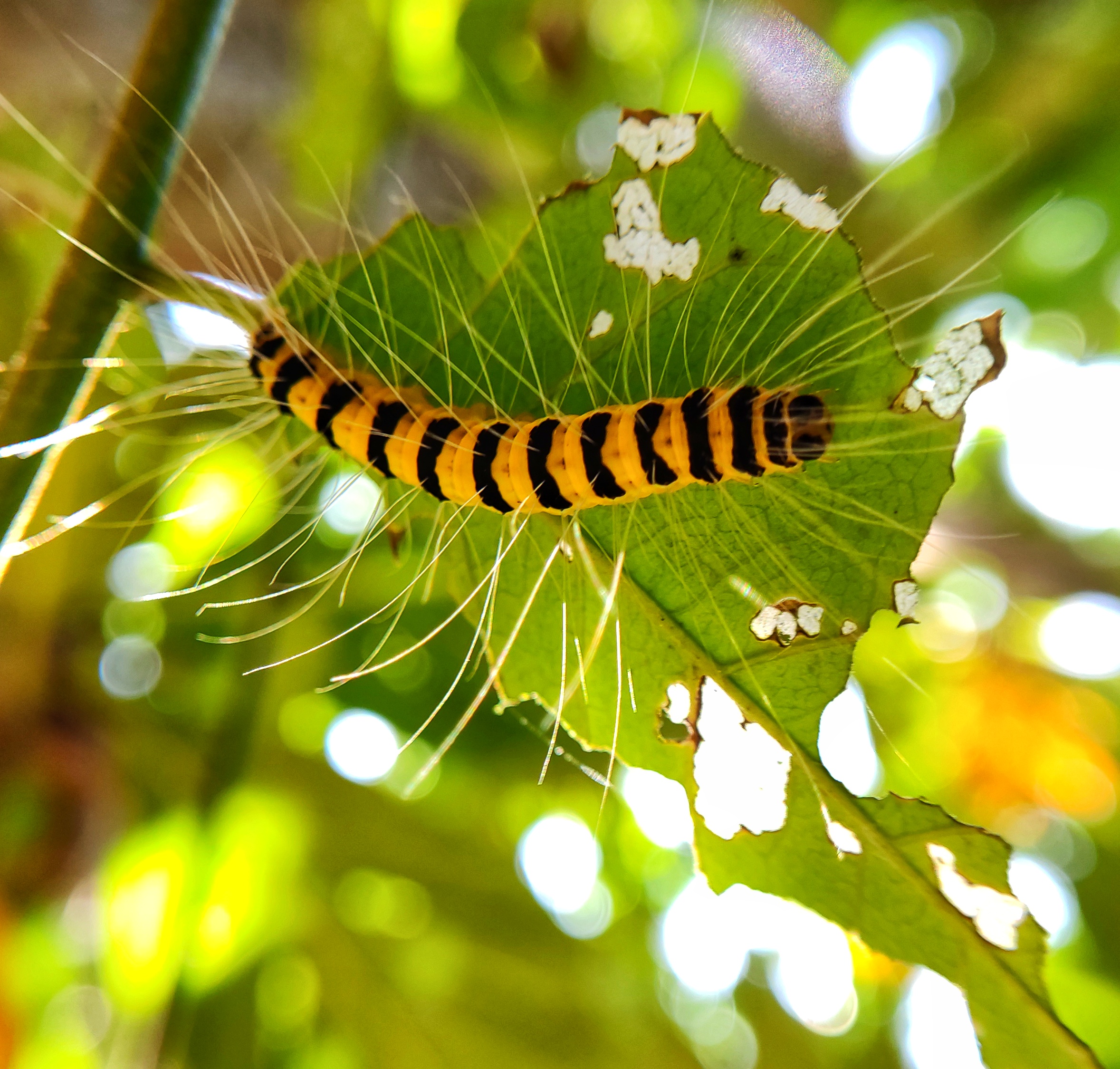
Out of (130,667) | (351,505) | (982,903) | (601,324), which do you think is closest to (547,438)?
(601,324)

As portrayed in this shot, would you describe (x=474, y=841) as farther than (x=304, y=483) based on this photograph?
Yes

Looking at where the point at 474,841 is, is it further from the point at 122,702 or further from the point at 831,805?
the point at 831,805

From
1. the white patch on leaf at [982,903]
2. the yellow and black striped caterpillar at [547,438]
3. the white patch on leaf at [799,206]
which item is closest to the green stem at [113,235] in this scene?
the yellow and black striped caterpillar at [547,438]

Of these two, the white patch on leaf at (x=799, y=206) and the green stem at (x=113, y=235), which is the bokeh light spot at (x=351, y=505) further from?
the white patch on leaf at (x=799, y=206)

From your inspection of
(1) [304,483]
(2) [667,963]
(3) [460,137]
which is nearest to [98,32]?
(3) [460,137]

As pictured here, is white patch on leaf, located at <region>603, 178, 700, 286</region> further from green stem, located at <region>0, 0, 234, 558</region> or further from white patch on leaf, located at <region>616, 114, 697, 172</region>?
green stem, located at <region>0, 0, 234, 558</region>

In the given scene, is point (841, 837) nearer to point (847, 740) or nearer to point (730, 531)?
point (847, 740)
